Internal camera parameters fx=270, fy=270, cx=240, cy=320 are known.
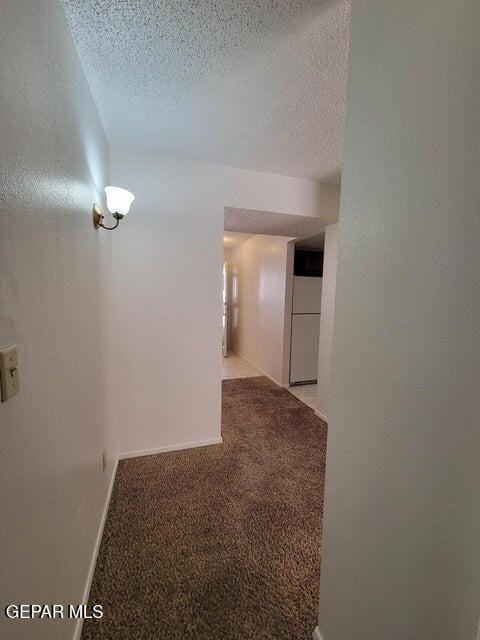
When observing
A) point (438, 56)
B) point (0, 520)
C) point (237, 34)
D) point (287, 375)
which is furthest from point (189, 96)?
point (287, 375)

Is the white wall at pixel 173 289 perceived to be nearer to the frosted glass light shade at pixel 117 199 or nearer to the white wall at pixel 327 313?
the frosted glass light shade at pixel 117 199

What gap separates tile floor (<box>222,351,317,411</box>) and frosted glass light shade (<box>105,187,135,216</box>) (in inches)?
118

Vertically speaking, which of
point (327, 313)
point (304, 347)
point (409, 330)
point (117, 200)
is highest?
point (117, 200)

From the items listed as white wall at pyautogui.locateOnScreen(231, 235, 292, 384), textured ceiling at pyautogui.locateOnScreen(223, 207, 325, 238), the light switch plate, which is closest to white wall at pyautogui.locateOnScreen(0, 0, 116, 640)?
the light switch plate

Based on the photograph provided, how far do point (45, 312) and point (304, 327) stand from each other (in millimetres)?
3718

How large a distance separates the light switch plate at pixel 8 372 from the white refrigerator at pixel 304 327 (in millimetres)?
3712

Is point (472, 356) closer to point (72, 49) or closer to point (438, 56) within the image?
point (438, 56)

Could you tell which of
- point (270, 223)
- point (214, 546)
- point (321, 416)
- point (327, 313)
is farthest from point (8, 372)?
point (321, 416)

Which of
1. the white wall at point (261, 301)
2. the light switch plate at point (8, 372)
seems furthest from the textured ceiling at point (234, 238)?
the light switch plate at point (8, 372)

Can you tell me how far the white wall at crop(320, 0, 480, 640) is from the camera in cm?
58

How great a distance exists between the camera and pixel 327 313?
10.1 feet

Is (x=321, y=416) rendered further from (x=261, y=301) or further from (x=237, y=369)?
(x=261, y=301)

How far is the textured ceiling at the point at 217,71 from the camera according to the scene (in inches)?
41.6

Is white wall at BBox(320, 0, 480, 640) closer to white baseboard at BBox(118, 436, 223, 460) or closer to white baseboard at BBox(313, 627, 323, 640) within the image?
white baseboard at BBox(313, 627, 323, 640)
